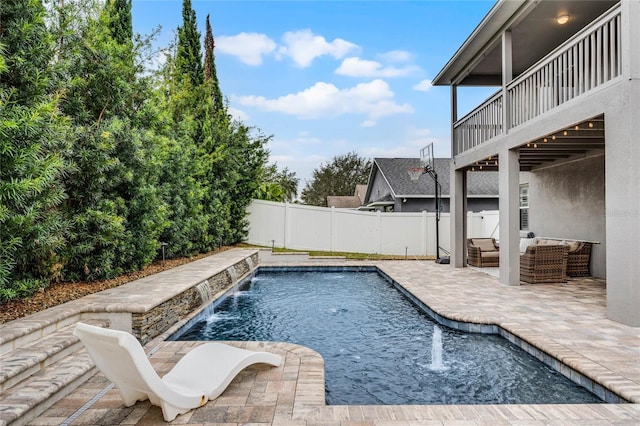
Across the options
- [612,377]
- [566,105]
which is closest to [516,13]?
[566,105]

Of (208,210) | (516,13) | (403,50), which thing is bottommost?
(208,210)

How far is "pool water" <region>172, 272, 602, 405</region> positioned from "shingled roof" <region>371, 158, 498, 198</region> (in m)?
11.5

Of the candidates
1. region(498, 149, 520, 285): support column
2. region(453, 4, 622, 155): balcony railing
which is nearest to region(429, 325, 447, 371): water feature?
region(498, 149, 520, 285): support column

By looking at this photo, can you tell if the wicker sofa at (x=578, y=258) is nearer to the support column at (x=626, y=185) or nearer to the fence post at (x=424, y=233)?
the support column at (x=626, y=185)

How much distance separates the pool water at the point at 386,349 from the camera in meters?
3.66

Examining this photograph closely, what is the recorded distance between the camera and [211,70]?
15.0m

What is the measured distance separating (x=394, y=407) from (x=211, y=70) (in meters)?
14.6

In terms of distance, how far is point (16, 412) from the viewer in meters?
2.71

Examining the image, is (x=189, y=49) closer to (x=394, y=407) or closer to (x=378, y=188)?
(x=394, y=407)

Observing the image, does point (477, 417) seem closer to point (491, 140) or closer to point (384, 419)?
point (384, 419)

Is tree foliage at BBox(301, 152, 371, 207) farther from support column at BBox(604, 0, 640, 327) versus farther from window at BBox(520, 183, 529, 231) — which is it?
support column at BBox(604, 0, 640, 327)

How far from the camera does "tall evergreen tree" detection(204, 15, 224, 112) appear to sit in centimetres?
1472

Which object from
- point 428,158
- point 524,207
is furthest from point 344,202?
point 524,207

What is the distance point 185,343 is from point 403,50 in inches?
606
